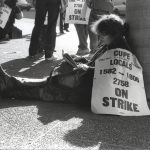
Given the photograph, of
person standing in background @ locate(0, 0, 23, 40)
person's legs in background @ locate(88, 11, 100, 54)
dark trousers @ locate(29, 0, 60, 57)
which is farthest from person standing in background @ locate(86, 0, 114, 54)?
person standing in background @ locate(0, 0, 23, 40)

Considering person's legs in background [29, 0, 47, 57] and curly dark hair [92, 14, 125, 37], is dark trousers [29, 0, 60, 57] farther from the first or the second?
curly dark hair [92, 14, 125, 37]

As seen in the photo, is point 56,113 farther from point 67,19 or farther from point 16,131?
point 67,19

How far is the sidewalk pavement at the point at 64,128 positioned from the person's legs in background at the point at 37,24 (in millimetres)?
2963

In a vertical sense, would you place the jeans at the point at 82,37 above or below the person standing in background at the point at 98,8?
below

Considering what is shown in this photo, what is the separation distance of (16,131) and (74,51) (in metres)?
5.62

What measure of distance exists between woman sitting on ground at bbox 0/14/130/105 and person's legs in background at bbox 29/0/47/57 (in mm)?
2937

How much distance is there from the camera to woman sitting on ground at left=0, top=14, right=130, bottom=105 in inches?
203

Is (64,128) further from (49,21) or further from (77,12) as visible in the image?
(77,12)

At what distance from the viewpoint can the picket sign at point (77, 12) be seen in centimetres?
914

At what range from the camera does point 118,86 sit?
4906mm

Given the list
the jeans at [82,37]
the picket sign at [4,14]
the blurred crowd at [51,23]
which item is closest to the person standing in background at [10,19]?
the blurred crowd at [51,23]

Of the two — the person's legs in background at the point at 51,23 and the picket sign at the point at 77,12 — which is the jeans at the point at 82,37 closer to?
the picket sign at the point at 77,12

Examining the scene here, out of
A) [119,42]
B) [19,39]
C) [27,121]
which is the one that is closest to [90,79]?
[119,42]

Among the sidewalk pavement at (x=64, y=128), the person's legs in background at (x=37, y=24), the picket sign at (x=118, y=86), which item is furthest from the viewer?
the person's legs in background at (x=37, y=24)
